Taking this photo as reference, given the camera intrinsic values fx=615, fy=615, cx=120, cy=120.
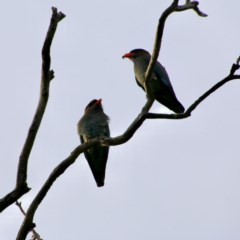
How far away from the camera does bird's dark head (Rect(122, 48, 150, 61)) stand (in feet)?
33.6

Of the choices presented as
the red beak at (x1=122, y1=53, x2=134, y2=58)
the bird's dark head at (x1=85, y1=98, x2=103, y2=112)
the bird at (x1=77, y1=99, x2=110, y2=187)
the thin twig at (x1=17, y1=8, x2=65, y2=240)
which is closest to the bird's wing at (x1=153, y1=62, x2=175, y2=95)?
the red beak at (x1=122, y1=53, x2=134, y2=58)

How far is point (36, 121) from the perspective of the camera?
5.37 m

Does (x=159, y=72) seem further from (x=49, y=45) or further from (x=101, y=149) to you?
(x=49, y=45)

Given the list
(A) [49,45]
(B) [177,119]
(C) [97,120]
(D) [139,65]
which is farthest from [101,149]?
(A) [49,45]

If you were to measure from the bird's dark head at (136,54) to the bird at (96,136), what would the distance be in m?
1.10

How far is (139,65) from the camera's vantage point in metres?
10.0

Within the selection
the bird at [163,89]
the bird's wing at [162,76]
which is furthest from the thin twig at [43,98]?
the bird's wing at [162,76]

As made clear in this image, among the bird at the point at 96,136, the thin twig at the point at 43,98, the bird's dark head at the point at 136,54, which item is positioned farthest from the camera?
the bird's dark head at the point at 136,54

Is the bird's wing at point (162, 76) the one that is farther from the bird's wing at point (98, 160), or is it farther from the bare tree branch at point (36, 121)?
the bare tree branch at point (36, 121)

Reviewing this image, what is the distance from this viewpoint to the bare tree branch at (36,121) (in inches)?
200

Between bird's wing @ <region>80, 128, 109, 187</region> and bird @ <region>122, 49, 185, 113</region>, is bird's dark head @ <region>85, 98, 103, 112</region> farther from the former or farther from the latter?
bird @ <region>122, 49, 185, 113</region>

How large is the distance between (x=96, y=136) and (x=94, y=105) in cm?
100

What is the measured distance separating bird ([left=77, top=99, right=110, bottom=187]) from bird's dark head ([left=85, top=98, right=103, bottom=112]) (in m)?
0.32

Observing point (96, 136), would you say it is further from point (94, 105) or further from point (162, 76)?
point (162, 76)
